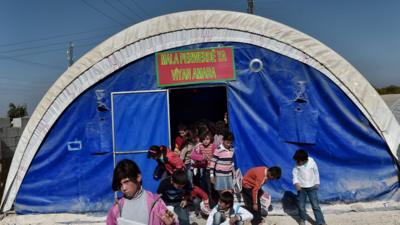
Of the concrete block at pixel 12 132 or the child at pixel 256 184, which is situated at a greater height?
the concrete block at pixel 12 132

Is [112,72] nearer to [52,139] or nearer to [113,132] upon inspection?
[113,132]

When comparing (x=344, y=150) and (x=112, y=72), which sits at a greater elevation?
(x=112, y=72)

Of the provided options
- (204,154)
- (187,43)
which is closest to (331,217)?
(204,154)

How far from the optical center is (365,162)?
6.87 meters

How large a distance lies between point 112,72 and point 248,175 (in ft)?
9.62

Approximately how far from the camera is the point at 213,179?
6.17 m

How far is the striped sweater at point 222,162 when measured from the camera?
6035 mm

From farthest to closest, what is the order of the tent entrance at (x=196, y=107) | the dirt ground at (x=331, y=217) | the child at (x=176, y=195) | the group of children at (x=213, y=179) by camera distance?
the tent entrance at (x=196, y=107)
the dirt ground at (x=331, y=217)
the child at (x=176, y=195)
the group of children at (x=213, y=179)

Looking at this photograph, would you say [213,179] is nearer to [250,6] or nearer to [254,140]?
[254,140]

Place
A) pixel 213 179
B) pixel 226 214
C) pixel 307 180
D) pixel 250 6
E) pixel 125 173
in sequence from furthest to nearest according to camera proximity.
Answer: pixel 250 6 → pixel 213 179 → pixel 307 180 → pixel 226 214 → pixel 125 173

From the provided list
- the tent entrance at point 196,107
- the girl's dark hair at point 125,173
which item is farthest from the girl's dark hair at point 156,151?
the tent entrance at point 196,107

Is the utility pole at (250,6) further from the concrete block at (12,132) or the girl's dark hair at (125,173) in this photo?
the girl's dark hair at (125,173)

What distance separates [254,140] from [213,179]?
47.6 inches

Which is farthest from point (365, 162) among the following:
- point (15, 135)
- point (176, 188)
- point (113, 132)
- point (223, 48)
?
point (15, 135)
